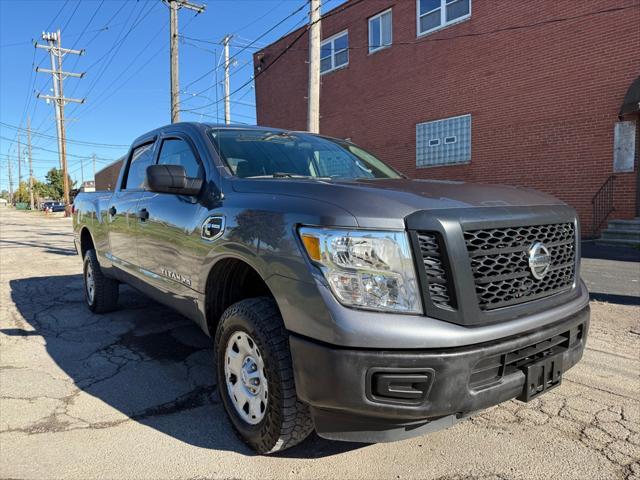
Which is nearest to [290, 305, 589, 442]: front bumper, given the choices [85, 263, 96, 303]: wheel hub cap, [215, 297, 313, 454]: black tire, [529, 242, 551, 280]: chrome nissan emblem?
[215, 297, 313, 454]: black tire

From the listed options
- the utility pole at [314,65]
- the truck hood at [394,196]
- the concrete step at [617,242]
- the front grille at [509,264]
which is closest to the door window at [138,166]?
the truck hood at [394,196]

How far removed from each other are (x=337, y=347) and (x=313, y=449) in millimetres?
996

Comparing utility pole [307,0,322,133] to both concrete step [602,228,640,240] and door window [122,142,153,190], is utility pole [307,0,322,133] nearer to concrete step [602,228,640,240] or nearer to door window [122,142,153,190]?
door window [122,142,153,190]

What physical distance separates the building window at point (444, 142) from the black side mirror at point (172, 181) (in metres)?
12.4

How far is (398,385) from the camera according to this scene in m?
2.01

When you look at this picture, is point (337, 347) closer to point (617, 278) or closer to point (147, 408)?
point (147, 408)

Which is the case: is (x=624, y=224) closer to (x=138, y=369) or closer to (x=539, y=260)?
(x=539, y=260)

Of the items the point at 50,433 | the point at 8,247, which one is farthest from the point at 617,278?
the point at 8,247

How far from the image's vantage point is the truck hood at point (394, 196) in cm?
209

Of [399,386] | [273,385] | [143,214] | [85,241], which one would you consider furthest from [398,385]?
[85,241]

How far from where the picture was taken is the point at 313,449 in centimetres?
267

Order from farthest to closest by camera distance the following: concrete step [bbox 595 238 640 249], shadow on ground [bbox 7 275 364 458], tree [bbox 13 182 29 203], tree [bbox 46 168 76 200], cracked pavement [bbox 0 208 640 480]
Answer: tree [bbox 13 182 29 203] < tree [bbox 46 168 76 200] < concrete step [bbox 595 238 640 249] < shadow on ground [bbox 7 275 364 458] < cracked pavement [bbox 0 208 640 480]

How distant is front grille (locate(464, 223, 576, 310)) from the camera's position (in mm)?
2158

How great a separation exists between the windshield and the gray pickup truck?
27 centimetres
